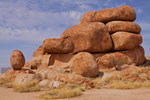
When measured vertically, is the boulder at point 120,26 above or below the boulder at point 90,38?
above

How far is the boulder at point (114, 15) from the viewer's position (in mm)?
17750

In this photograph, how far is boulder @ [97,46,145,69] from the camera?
14603mm

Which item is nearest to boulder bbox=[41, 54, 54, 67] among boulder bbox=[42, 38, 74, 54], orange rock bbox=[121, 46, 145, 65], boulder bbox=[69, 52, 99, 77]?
boulder bbox=[42, 38, 74, 54]

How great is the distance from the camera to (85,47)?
16000 mm

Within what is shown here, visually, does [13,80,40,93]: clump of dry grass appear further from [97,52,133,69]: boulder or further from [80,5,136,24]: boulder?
[80,5,136,24]: boulder

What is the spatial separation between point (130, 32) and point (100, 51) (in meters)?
4.14

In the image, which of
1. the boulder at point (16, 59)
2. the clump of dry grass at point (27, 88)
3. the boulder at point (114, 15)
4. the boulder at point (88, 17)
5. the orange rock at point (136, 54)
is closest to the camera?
the clump of dry grass at point (27, 88)

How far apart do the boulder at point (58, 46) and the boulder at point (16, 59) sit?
2556 mm

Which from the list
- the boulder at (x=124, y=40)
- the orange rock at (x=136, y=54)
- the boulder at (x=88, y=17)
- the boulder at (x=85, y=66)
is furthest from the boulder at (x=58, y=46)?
the orange rock at (x=136, y=54)

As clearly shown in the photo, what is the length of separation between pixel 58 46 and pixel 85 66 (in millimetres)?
5005

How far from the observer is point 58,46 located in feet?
51.6

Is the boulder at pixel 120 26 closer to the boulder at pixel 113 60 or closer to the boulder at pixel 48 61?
the boulder at pixel 113 60

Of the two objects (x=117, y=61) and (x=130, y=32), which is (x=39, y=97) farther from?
(x=130, y=32)

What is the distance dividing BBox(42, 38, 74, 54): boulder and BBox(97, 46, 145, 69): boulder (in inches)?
128
